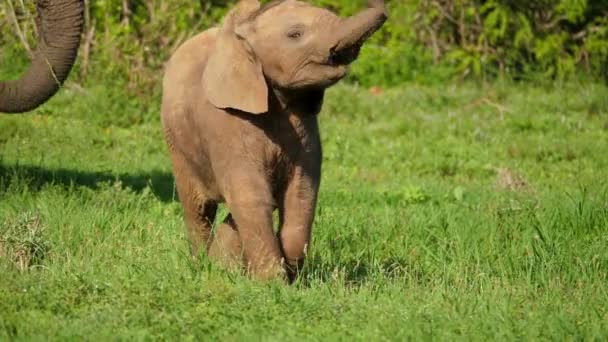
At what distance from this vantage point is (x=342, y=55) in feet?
22.1

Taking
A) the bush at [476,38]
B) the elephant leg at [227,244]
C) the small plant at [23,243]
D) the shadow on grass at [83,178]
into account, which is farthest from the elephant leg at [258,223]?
the bush at [476,38]

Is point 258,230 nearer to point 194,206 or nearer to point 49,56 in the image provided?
point 194,206

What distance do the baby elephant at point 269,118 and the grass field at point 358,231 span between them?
0.91 ft

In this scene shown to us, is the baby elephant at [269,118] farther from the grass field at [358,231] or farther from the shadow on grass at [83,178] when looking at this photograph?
the shadow on grass at [83,178]

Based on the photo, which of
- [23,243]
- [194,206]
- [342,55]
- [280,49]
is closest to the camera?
[342,55]

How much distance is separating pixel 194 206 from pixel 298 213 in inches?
38.4

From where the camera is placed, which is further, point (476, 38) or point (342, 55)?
point (476, 38)

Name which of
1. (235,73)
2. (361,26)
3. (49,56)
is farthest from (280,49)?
(49,56)

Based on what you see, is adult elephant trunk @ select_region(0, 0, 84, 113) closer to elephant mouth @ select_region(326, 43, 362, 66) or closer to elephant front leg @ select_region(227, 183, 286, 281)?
elephant front leg @ select_region(227, 183, 286, 281)

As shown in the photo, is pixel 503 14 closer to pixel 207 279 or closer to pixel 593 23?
pixel 593 23

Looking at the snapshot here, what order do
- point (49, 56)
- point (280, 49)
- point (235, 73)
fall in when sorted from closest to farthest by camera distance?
point (280, 49) < point (235, 73) < point (49, 56)

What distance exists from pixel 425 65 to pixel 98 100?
16.3 feet

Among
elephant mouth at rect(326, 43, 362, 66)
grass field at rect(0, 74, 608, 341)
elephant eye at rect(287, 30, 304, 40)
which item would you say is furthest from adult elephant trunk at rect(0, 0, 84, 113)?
elephant mouth at rect(326, 43, 362, 66)

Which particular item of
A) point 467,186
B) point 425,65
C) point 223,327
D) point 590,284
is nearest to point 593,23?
point 425,65
